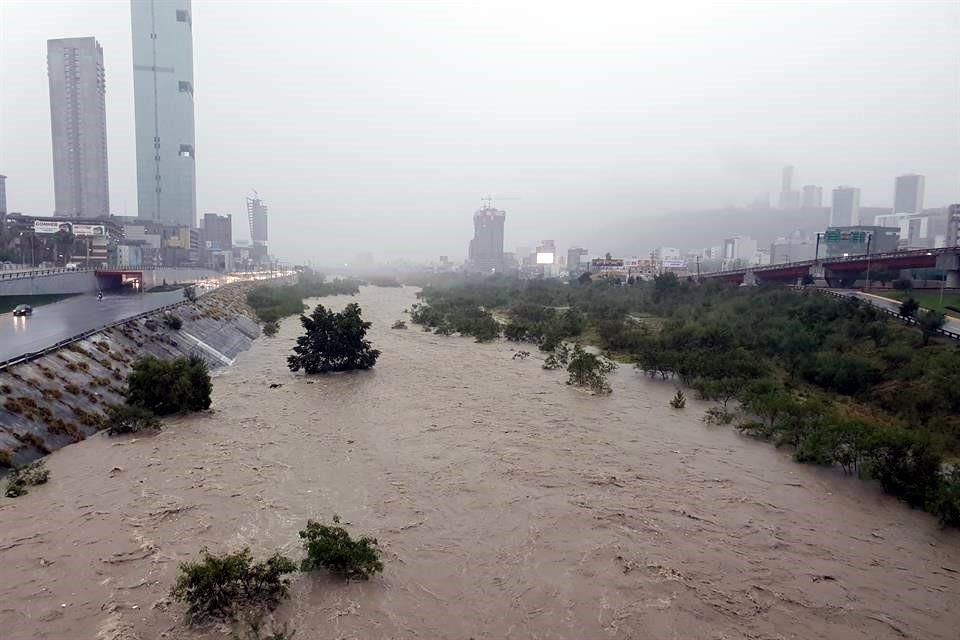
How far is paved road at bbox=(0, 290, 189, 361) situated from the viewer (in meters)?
17.1

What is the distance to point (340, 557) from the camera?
7953mm

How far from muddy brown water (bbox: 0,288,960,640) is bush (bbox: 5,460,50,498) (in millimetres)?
236

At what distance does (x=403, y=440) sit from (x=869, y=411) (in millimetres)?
13791

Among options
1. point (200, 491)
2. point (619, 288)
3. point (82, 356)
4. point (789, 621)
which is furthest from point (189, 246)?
point (789, 621)

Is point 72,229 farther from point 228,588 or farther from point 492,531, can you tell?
point 492,531

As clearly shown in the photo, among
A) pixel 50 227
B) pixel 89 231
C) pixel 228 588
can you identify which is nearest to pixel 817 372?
pixel 228 588

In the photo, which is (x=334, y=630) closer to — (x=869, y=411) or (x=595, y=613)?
(x=595, y=613)

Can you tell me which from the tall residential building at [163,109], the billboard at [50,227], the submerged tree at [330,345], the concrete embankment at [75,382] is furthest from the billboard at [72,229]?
the tall residential building at [163,109]

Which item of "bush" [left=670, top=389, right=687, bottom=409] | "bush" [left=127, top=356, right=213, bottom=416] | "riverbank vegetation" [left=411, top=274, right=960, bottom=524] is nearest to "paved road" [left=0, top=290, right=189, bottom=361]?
"bush" [left=127, top=356, right=213, bottom=416]

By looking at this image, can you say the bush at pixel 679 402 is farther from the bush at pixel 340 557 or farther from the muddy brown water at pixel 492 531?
the bush at pixel 340 557

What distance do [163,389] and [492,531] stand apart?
10.7m

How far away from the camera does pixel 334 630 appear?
7.04 m

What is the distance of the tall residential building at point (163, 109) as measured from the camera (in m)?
143

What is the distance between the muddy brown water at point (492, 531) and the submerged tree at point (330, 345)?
6.07 m
